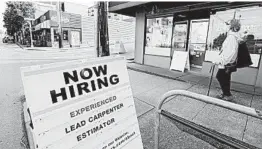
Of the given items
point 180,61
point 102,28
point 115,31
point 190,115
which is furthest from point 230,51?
point 115,31

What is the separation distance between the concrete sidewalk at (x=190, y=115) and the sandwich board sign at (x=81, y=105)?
1071 mm

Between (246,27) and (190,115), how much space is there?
13.6ft

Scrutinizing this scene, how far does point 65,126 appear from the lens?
1324 mm

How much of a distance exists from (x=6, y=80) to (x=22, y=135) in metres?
4.71

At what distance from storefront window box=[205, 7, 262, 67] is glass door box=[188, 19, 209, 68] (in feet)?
1.67

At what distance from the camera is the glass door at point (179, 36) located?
24.1 ft

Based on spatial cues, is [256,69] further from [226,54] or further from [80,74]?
[80,74]

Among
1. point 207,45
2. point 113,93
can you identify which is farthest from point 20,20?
point 113,93

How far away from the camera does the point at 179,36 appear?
7.57 m

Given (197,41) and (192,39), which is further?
(192,39)

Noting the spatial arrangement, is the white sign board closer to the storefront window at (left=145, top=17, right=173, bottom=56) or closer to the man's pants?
the storefront window at (left=145, top=17, right=173, bottom=56)

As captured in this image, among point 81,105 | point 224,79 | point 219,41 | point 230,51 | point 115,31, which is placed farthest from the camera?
point 115,31

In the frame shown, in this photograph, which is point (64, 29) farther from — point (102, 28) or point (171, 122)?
point (171, 122)

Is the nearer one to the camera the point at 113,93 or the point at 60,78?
the point at 60,78
